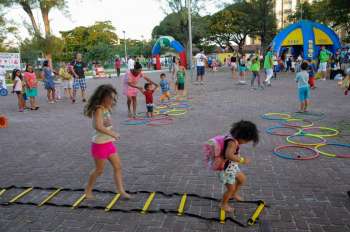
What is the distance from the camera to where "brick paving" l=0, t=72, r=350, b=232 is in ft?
13.2

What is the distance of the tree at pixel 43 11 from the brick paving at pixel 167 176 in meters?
27.1

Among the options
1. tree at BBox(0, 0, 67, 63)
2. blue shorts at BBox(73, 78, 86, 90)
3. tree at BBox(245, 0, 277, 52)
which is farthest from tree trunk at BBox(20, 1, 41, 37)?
tree at BBox(245, 0, 277, 52)

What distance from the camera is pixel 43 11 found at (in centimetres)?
3597

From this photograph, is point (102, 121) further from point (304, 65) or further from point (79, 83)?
point (79, 83)

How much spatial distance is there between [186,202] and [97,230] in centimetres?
129

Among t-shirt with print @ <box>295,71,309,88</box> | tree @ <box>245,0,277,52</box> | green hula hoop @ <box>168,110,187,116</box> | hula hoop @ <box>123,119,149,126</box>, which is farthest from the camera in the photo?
tree @ <box>245,0,277,52</box>

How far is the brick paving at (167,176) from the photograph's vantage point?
13.2 feet

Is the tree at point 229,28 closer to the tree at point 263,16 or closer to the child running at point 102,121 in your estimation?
the tree at point 263,16

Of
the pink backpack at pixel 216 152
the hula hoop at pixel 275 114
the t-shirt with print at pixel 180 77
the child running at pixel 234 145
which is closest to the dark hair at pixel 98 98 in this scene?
the pink backpack at pixel 216 152

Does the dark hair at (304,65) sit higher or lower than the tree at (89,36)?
lower

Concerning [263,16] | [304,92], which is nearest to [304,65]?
[304,92]

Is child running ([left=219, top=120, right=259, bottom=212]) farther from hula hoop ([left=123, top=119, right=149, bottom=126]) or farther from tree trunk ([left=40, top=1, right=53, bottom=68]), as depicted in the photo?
tree trunk ([left=40, top=1, right=53, bottom=68])

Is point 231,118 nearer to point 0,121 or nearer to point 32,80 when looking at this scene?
point 0,121

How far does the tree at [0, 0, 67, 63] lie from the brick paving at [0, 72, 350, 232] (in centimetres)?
2712
